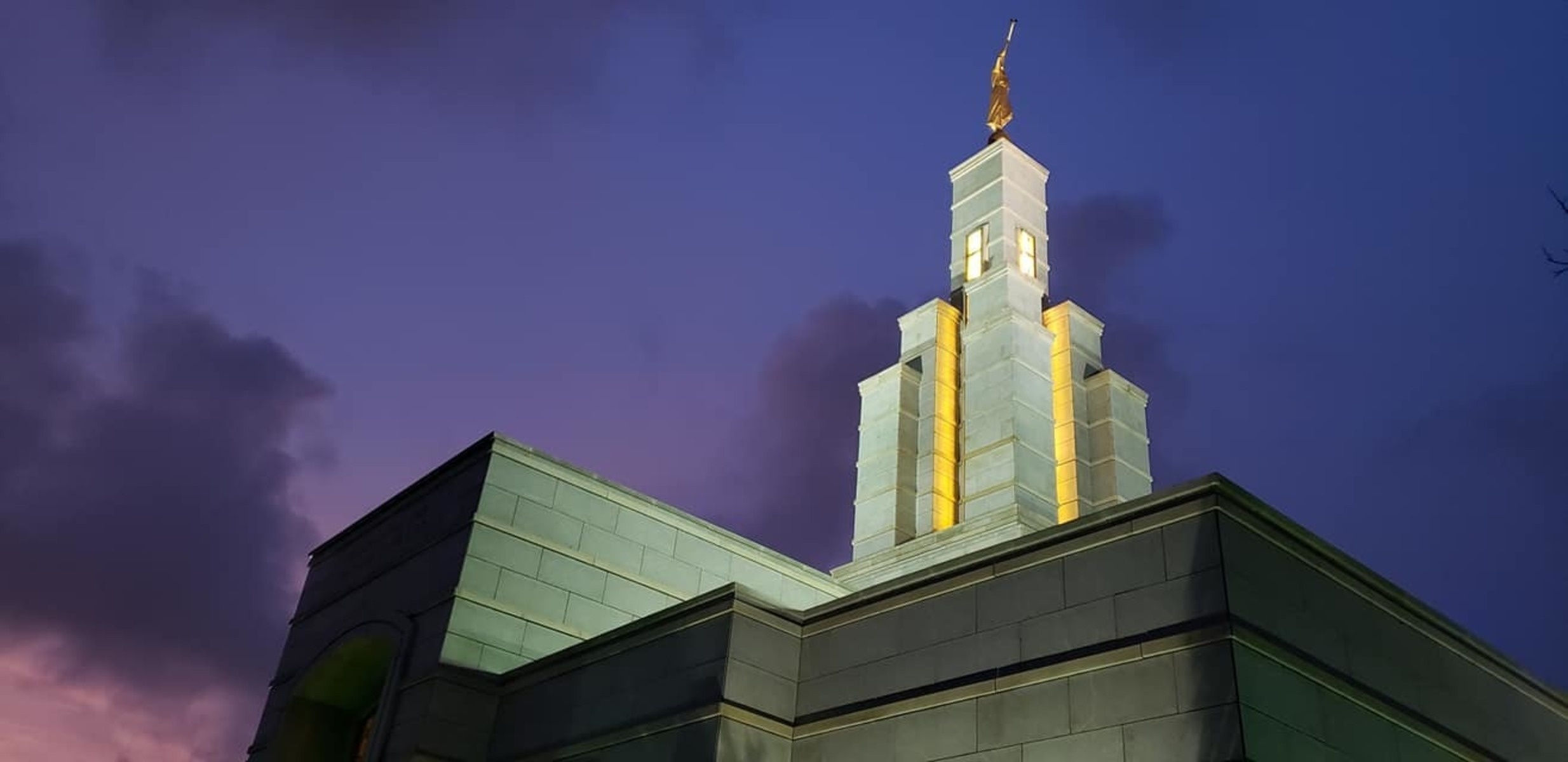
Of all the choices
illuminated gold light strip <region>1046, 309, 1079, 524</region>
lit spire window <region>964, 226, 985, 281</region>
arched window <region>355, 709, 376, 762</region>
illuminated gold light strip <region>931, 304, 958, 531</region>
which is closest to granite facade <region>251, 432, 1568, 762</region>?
arched window <region>355, 709, 376, 762</region>

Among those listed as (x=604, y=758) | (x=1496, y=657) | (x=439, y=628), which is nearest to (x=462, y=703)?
(x=439, y=628)

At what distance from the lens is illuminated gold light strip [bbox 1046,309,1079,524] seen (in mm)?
33969

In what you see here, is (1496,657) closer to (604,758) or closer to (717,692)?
(717,692)

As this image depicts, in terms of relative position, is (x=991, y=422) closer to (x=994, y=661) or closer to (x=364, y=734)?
(x=364, y=734)

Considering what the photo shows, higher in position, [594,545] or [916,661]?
[594,545]

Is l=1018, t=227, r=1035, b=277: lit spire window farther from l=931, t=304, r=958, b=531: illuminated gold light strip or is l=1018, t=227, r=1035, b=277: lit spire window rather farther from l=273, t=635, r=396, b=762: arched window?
l=273, t=635, r=396, b=762: arched window

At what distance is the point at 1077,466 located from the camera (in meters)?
34.5

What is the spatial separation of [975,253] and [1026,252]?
5.61 ft

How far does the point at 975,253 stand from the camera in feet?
130

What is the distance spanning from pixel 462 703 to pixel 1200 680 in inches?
479

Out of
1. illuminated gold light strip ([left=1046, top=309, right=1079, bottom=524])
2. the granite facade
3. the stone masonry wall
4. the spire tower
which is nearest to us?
the granite facade

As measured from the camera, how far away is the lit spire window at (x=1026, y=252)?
39.1m

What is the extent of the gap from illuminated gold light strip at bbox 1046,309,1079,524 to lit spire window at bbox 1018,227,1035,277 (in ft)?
5.47

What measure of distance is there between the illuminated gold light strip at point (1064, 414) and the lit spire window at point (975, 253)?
2.73 metres
